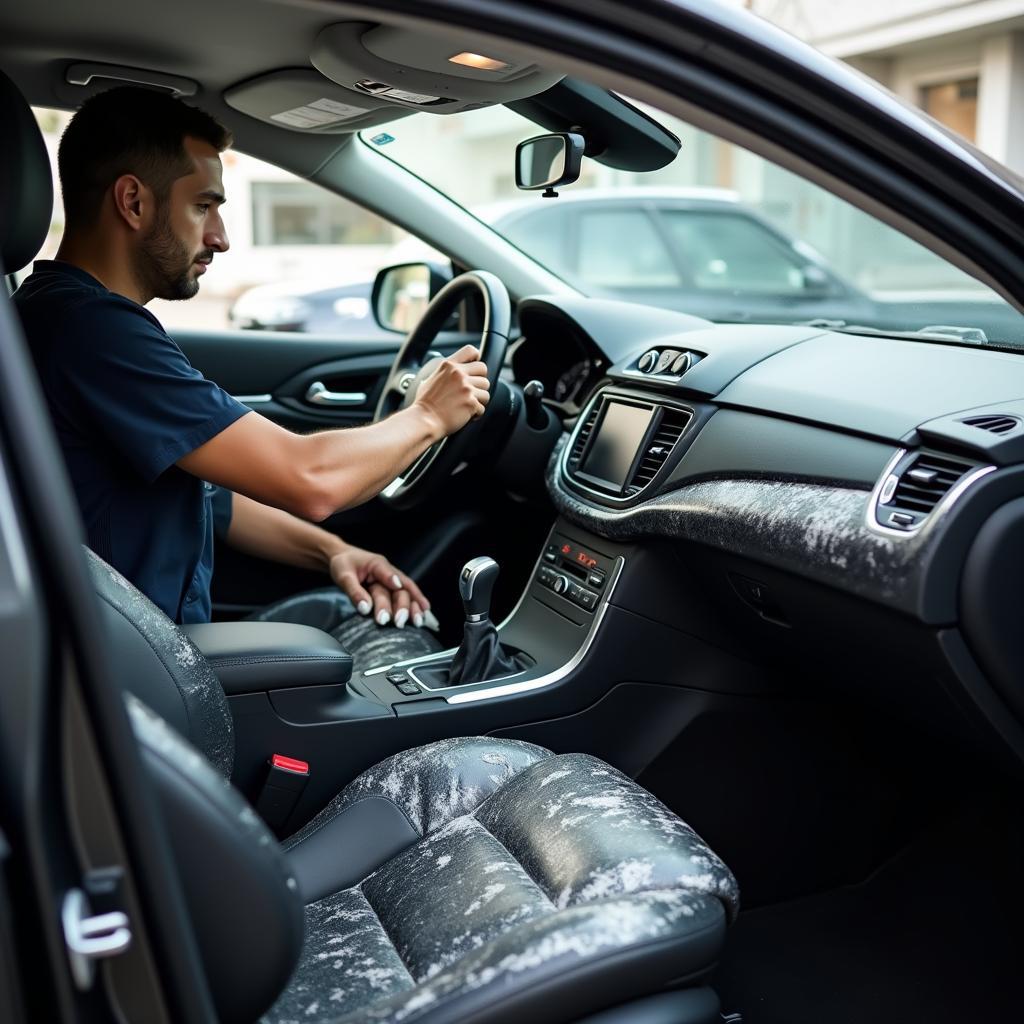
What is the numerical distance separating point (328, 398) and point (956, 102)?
10759 millimetres

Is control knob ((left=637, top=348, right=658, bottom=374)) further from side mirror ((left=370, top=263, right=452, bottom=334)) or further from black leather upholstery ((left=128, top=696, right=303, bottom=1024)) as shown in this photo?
black leather upholstery ((left=128, top=696, right=303, bottom=1024))

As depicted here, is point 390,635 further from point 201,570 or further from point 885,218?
point 885,218

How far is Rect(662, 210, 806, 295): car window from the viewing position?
5.65 meters

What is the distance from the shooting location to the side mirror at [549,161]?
6.88 ft

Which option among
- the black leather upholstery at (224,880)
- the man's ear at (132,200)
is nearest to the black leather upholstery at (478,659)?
the man's ear at (132,200)

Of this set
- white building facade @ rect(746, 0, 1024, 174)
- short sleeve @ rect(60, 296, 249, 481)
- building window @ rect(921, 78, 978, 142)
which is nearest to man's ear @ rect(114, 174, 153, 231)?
short sleeve @ rect(60, 296, 249, 481)

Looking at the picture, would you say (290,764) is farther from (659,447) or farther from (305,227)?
(305,227)

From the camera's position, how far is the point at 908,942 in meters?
2.18

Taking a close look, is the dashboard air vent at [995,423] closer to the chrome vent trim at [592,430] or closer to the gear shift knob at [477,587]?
the chrome vent trim at [592,430]

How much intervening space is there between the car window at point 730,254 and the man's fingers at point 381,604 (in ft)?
11.5

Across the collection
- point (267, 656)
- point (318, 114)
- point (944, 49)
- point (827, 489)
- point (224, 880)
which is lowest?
point (267, 656)

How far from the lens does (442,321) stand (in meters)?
2.73

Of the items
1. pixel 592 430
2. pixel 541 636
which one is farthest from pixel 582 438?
pixel 541 636

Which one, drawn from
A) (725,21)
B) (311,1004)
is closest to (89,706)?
(311,1004)
